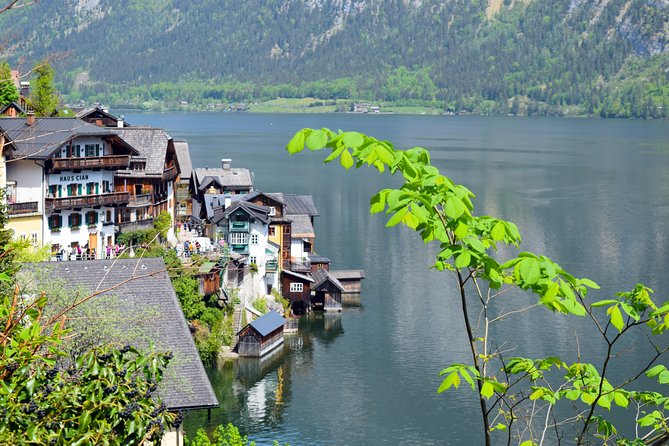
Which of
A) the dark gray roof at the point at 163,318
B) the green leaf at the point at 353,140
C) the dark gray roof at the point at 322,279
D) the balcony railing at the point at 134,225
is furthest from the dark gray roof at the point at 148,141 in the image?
the green leaf at the point at 353,140

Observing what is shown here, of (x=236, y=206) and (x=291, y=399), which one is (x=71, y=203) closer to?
(x=236, y=206)

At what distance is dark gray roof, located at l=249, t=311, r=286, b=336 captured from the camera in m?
51.9

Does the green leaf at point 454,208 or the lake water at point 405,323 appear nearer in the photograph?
the green leaf at point 454,208

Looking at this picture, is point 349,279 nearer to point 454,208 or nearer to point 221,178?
point 221,178

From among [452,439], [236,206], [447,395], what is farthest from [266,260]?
[452,439]

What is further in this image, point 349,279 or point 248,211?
point 349,279

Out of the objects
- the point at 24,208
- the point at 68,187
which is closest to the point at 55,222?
the point at 68,187

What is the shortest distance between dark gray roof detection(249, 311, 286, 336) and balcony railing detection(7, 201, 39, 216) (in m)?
11.6

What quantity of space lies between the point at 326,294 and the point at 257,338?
11813 millimetres

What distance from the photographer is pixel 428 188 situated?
7383 millimetres

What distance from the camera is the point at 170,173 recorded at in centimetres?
6219

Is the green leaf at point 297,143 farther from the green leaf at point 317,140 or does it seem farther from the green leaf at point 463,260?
the green leaf at point 463,260

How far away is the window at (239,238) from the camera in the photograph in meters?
60.0

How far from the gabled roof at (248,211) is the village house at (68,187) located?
6.60 meters
